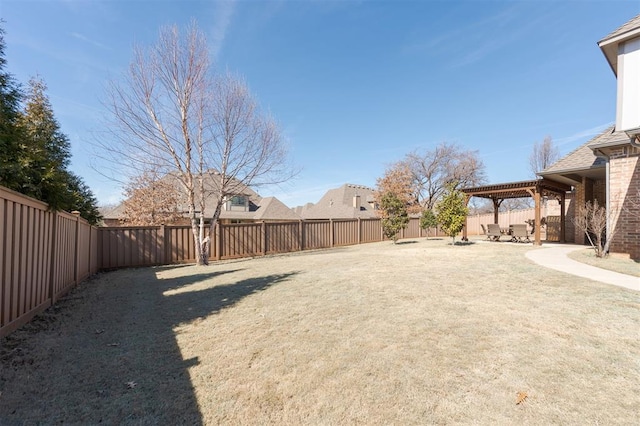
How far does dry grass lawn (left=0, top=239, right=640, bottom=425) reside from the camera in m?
2.08

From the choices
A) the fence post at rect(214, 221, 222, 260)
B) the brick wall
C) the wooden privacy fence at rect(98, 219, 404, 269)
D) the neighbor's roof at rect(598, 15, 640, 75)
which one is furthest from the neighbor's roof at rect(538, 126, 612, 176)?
the fence post at rect(214, 221, 222, 260)

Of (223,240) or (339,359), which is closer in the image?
(339,359)

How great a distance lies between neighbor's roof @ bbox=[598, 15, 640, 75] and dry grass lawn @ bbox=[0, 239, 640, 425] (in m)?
9.10

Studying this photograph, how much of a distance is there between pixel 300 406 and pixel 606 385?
→ 8.11 ft

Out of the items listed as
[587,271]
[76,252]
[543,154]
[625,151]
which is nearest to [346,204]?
[543,154]

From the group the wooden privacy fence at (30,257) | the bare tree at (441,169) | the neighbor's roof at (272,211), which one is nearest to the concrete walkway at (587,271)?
the wooden privacy fence at (30,257)

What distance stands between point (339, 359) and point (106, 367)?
2301 millimetres

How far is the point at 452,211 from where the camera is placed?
1242 centimetres

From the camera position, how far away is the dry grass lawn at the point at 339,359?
6.83 feet

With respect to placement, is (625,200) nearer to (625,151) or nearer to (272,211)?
(625,151)

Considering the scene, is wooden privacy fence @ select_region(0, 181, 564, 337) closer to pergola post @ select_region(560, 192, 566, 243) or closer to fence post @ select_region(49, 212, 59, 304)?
fence post @ select_region(49, 212, 59, 304)

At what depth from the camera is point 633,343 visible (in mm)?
2938

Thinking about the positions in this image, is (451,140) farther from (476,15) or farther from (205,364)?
(205,364)

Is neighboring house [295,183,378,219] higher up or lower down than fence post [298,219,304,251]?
higher up
